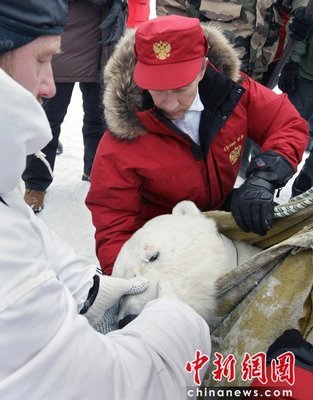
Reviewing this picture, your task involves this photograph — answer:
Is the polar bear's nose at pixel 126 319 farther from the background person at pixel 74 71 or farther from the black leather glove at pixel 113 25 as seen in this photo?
the black leather glove at pixel 113 25

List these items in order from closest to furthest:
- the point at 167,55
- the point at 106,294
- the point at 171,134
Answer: the point at 106,294, the point at 167,55, the point at 171,134

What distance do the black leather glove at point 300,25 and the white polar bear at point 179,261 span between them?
1771mm

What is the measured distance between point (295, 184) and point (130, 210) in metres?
1.61

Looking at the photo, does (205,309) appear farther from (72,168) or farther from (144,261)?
(72,168)

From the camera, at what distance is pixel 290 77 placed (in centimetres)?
283

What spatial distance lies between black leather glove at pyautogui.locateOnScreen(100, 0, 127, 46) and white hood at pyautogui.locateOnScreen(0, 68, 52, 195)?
1.85 meters

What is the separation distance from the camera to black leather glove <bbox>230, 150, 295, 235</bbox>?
4.27 ft

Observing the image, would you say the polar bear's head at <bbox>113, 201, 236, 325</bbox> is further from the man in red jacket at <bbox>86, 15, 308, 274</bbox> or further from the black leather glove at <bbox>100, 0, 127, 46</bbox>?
the black leather glove at <bbox>100, 0, 127, 46</bbox>

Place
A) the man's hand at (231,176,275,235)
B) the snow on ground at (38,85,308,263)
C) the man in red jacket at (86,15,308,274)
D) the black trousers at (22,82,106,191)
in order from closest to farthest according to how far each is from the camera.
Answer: the man's hand at (231,176,275,235) → the man in red jacket at (86,15,308,274) → the black trousers at (22,82,106,191) → the snow on ground at (38,85,308,263)

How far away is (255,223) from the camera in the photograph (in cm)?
130

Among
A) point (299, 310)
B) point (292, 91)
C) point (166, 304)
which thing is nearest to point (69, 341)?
point (166, 304)

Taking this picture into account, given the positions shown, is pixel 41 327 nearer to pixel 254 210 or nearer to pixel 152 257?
pixel 152 257

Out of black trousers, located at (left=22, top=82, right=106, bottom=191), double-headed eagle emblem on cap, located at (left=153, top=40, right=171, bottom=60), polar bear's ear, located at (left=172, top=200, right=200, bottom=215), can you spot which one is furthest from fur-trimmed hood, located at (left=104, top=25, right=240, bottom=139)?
black trousers, located at (left=22, top=82, right=106, bottom=191)

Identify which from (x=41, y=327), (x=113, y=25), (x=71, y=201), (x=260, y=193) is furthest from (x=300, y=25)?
(x=41, y=327)
